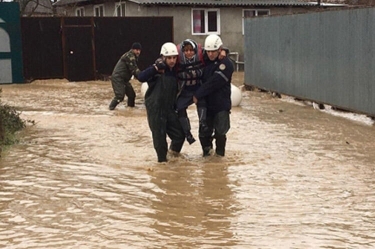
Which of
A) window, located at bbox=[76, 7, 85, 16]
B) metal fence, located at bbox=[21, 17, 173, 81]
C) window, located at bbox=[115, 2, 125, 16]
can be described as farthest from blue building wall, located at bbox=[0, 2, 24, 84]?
window, located at bbox=[76, 7, 85, 16]

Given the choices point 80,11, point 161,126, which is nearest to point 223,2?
point 80,11

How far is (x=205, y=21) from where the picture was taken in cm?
2944

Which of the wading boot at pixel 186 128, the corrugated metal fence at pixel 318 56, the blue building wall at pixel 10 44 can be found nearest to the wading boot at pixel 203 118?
the wading boot at pixel 186 128

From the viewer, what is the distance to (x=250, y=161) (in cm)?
897

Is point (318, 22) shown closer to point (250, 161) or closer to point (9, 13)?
point (250, 161)

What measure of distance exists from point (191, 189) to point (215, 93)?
193 cm

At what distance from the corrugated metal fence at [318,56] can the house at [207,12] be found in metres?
9.17

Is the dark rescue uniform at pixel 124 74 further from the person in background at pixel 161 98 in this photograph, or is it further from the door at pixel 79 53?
the door at pixel 79 53

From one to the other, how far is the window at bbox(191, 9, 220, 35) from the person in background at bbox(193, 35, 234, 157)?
20246 millimetres

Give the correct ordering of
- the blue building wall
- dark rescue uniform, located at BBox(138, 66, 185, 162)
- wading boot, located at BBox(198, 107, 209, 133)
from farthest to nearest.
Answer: the blue building wall, wading boot, located at BBox(198, 107, 209, 133), dark rescue uniform, located at BBox(138, 66, 185, 162)

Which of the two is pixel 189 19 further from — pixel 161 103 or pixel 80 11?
pixel 161 103

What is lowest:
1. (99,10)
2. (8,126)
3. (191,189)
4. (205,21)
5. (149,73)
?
(191,189)

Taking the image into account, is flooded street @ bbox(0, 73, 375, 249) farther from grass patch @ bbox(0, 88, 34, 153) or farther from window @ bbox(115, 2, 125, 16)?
window @ bbox(115, 2, 125, 16)

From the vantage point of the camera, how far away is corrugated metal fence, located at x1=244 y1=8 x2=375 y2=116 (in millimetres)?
12688
